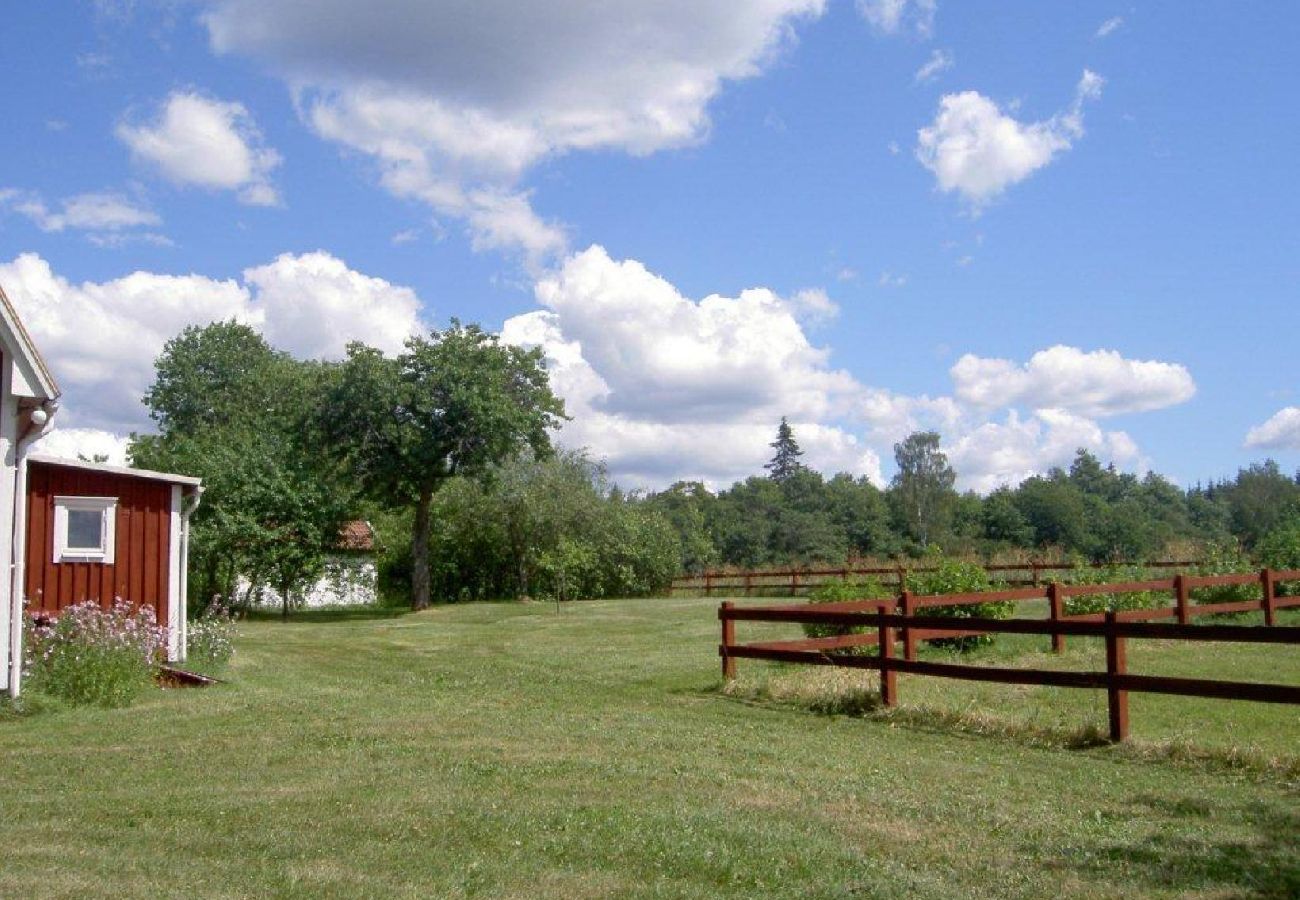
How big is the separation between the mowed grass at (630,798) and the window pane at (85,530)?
371cm

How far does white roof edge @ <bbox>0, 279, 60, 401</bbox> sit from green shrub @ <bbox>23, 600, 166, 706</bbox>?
9.82 ft

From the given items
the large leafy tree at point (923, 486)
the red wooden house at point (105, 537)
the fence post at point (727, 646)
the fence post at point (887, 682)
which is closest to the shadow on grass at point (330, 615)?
the red wooden house at point (105, 537)

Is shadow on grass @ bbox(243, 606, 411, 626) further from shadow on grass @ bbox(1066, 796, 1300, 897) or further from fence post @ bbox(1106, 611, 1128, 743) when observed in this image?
shadow on grass @ bbox(1066, 796, 1300, 897)

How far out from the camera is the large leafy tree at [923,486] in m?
99.6

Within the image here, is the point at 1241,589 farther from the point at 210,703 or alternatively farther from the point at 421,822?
the point at 421,822

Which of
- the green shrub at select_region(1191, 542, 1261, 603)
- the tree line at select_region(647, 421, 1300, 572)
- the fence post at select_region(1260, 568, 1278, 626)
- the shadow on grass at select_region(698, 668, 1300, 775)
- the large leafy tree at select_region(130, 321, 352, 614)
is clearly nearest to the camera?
the shadow on grass at select_region(698, 668, 1300, 775)

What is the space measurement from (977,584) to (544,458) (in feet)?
79.1

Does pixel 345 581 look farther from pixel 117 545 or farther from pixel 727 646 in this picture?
pixel 727 646

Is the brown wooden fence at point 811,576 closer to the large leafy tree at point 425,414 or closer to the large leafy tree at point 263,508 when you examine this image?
the large leafy tree at point 425,414

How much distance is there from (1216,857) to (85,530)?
15.5 meters

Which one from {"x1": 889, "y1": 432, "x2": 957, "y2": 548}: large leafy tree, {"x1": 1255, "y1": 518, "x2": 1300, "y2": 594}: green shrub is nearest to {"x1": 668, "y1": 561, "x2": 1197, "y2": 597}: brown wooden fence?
{"x1": 1255, "y1": 518, "x2": 1300, "y2": 594}: green shrub

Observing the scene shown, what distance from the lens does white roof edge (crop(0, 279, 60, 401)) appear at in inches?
504

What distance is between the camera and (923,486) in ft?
333

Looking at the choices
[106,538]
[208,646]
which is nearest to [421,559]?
[208,646]
